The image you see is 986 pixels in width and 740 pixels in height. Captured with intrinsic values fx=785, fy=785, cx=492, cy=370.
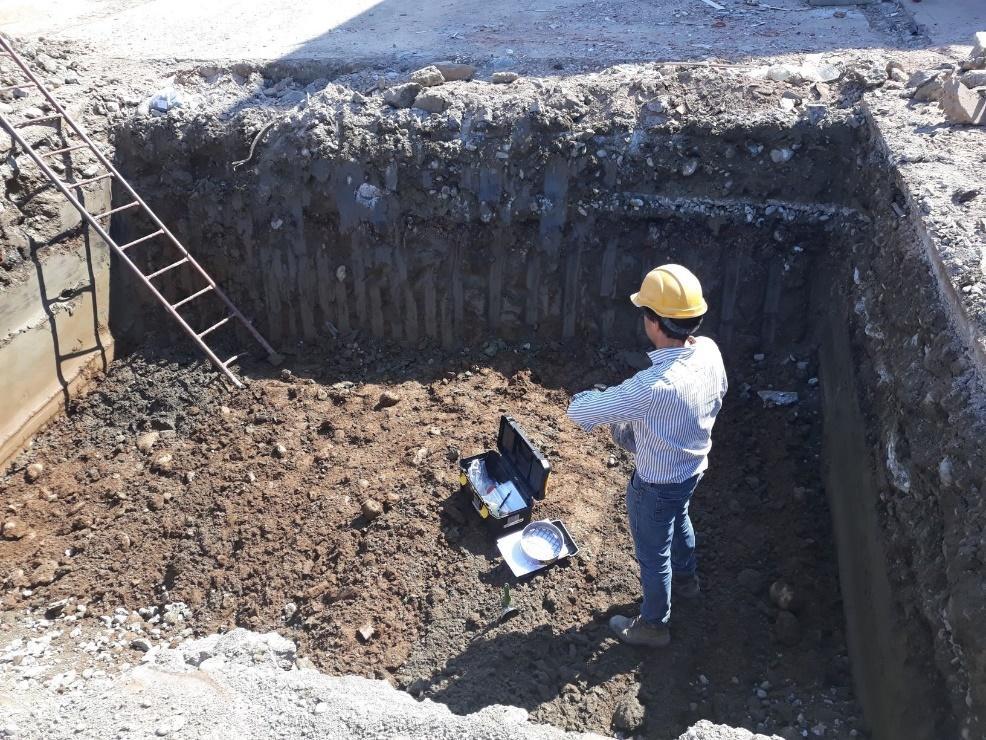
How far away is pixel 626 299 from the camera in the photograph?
6.56 m

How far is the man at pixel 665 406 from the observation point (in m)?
3.56

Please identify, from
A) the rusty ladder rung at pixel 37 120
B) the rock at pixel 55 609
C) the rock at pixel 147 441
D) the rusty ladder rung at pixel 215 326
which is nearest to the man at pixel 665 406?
the rock at pixel 55 609

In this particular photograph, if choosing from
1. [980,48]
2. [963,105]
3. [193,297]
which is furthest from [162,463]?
[980,48]

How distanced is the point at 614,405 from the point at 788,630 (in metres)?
1.84

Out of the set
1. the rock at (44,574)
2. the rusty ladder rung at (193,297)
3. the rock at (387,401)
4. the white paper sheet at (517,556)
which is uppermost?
the rusty ladder rung at (193,297)

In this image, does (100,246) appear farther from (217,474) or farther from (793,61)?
(793,61)

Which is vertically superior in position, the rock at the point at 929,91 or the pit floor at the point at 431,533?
the rock at the point at 929,91

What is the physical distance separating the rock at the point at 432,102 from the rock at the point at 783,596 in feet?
14.9

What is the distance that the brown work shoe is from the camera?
4316 mm

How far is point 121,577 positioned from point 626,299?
4306 millimetres

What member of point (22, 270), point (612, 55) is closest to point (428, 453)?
point (22, 270)

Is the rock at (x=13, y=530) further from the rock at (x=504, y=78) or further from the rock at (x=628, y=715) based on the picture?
the rock at (x=504, y=78)

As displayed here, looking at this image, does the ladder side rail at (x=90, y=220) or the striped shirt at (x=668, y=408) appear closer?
the striped shirt at (x=668, y=408)

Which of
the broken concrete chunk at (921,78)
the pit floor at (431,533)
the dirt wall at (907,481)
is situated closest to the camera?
the dirt wall at (907,481)
